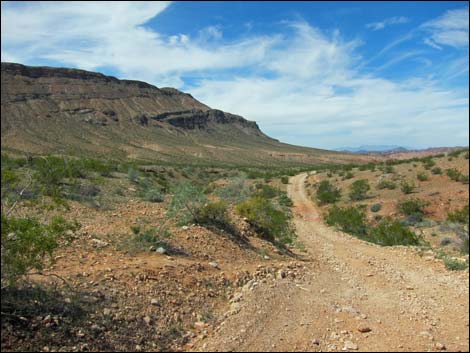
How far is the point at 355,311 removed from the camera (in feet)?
21.0

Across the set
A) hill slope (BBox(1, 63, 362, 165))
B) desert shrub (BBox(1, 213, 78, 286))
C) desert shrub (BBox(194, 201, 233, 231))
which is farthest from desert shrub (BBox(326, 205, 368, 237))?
hill slope (BBox(1, 63, 362, 165))

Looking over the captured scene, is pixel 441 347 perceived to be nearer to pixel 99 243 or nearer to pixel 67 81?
pixel 99 243

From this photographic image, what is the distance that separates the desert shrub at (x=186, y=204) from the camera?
36.2 ft

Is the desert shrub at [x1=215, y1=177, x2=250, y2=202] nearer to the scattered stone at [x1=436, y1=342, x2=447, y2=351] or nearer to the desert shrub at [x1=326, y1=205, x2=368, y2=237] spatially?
the desert shrub at [x1=326, y1=205, x2=368, y2=237]

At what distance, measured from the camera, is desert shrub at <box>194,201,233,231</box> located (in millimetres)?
11094

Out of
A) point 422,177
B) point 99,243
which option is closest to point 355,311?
point 99,243

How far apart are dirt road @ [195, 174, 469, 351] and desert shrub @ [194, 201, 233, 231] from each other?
2.59 meters

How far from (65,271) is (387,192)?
21.7 metres

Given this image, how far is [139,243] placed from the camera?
28.8 ft

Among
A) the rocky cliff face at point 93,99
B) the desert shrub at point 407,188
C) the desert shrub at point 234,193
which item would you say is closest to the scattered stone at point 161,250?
the desert shrub at point 234,193

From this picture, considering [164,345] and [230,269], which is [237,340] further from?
[230,269]

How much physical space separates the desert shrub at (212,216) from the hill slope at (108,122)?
2230 inches

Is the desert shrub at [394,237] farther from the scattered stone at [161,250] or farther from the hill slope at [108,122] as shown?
the hill slope at [108,122]

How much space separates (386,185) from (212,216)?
1792cm
